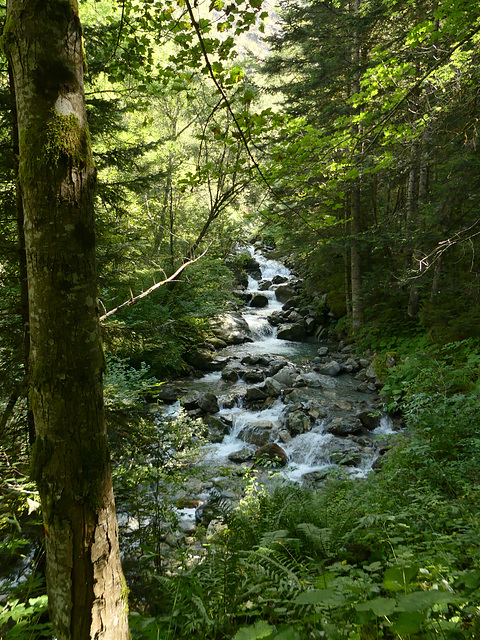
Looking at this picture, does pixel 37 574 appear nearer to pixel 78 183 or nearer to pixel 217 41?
pixel 78 183

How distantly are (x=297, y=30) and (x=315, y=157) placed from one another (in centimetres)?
1167

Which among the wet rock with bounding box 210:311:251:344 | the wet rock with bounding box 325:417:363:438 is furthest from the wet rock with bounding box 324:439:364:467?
the wet rock with bounding box 210:311:251:344

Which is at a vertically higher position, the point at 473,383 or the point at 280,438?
the point at 473,383

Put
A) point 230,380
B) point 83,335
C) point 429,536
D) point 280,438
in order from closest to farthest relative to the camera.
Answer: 1. point 83,335
2. point 429,536
3. point 280,438
4. point 230,380

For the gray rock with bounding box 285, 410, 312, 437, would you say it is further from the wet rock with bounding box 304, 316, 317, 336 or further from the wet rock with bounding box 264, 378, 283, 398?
the wet rock with bounding box 304, 316, 317, 336

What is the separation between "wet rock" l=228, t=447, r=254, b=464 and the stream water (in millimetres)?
134

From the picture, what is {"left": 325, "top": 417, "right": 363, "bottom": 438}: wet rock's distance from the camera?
24.6 feet

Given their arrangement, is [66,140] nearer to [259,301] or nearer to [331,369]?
[331,369]

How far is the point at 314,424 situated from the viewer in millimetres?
8016

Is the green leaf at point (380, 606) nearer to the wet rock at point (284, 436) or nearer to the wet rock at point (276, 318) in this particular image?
the wet rock at point (284, 436)

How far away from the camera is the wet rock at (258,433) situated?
299 inches

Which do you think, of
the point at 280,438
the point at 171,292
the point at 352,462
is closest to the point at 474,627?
the point at 352,462

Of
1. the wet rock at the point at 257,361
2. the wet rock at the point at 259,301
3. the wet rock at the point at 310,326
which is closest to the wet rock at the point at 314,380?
the wet rock at the point at 257,361

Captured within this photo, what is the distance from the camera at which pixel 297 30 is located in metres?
11.5
